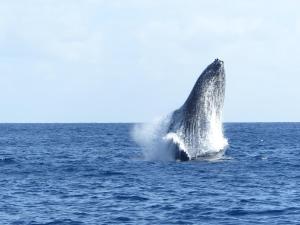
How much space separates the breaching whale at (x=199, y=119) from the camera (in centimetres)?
4353

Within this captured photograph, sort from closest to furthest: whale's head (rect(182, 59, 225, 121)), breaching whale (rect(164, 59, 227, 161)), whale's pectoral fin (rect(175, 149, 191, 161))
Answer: breaching whale (rect(164, 59, 227, 161)), whale's head (rect(182, 59, 225, 121)), whale's pectoral fin (rect(175, 149, 191, 161))

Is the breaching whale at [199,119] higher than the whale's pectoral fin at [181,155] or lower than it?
higher

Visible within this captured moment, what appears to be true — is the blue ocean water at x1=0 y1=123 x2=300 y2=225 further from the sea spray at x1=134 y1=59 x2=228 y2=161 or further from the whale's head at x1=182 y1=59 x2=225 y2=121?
the whale's head at x1=182 y1=59 x2=225 y2=121

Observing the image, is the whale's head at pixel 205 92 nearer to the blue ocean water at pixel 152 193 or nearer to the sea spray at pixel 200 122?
Result: the sea spray at pixel 200 122

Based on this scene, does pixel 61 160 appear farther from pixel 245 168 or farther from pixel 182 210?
pixel 182 210

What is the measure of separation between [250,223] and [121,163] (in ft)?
75.6

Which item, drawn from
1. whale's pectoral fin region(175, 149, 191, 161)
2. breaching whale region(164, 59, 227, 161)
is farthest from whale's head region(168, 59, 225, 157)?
whale's pectoral fin region(175, 149, 191, 161)

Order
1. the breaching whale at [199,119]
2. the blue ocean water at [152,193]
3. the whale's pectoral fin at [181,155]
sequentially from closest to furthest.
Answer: the blue ocean water at [152,193]
the breaching whale at [199,119]
the whale's pectoral fin at [181,155]

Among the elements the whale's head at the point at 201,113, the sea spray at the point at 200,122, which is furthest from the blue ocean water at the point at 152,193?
the whale's head at the point at 201,113

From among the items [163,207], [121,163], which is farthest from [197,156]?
[163,207]

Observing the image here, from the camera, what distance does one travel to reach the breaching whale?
43.5m

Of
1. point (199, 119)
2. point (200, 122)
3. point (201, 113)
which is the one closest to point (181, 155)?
point (200, 122)

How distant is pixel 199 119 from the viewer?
144 ft

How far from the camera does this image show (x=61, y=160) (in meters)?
51.6
